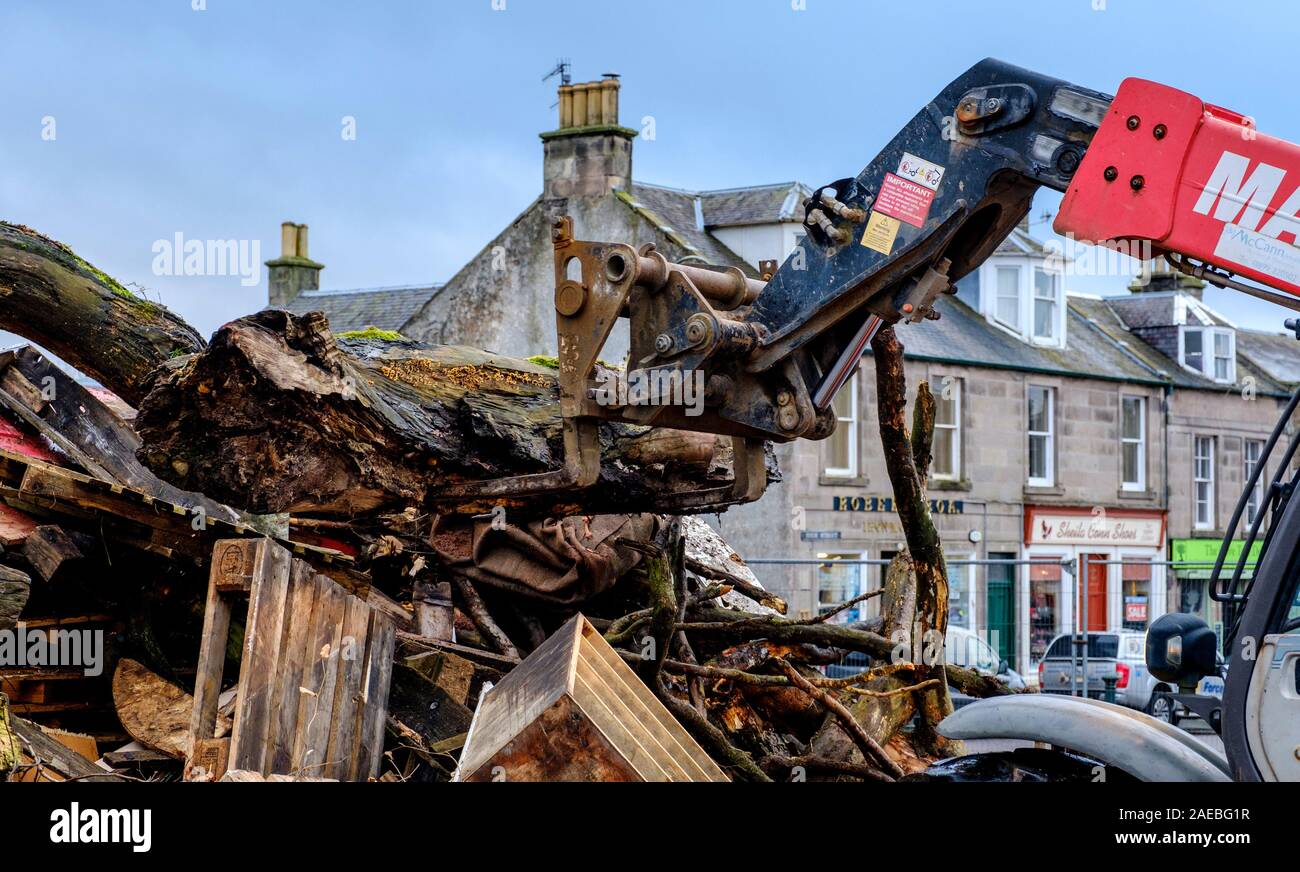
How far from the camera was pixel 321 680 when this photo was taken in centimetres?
649

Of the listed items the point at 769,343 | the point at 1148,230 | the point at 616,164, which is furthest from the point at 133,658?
the point at 616,164

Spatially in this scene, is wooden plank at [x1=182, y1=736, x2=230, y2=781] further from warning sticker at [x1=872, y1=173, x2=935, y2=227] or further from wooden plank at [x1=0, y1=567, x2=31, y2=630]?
warning sticker at [x1=872, y1=173, x2=935, y2=227]

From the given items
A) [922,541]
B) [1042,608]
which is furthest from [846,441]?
[922,541]

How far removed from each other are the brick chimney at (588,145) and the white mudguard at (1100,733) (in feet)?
66.1

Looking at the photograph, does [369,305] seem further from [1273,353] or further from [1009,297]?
[1273,353]

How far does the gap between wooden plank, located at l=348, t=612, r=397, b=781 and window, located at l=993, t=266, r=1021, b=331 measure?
21434 mm

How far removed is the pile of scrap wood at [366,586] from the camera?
6125 millimetres

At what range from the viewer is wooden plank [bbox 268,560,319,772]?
6.22 meters

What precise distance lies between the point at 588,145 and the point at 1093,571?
454 inches

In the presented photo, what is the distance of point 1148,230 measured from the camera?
15.4 feet

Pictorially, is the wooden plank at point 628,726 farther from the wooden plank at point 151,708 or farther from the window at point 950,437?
the window at point 950,437

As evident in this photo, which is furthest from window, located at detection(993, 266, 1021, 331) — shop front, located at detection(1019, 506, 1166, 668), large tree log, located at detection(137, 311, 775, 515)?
large tree log, located at detection(137, 311, 775, 515)
